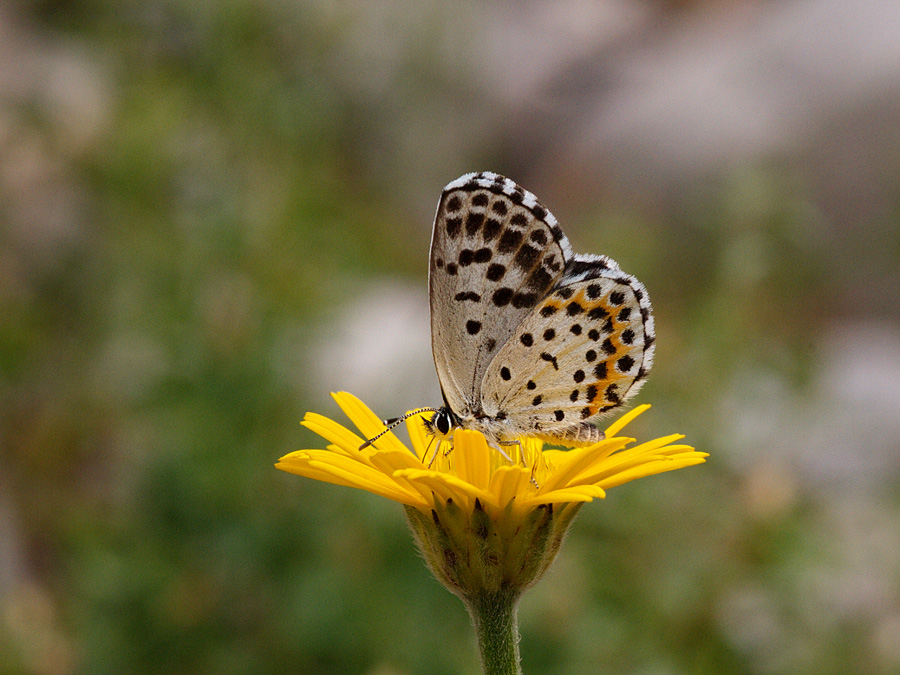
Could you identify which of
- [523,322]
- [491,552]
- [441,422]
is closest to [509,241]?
[523,322]

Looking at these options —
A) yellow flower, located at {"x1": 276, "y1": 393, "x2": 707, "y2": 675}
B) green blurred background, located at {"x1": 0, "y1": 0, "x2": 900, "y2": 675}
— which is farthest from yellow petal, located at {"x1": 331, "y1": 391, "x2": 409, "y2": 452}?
green blurred background, located at {"x1": 0, "y1": 0, "x2": 900, "y2": 675}

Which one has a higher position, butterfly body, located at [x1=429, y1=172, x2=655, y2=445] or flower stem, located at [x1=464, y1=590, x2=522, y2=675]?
Result: butterfly body, located at [x1=429, y1=172, x2=655, y2=445]

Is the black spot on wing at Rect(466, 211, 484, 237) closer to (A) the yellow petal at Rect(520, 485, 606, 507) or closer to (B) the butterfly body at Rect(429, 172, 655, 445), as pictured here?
(B) the butterfly body at Rect(429, 172, 655, 445)

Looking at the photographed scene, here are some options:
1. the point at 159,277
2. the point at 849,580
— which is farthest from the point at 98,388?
the point at 849,580

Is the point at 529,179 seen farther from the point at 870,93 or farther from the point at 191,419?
the point at 191,419

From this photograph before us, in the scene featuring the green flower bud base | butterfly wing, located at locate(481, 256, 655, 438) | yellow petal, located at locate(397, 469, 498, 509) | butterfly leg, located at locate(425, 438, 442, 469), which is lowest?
the green flower bud base

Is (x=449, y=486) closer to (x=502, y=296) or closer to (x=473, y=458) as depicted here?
(x=473, y=458)

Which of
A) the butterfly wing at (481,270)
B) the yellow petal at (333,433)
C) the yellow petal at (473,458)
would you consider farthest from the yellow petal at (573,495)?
the butterfly wing at (481,270)
